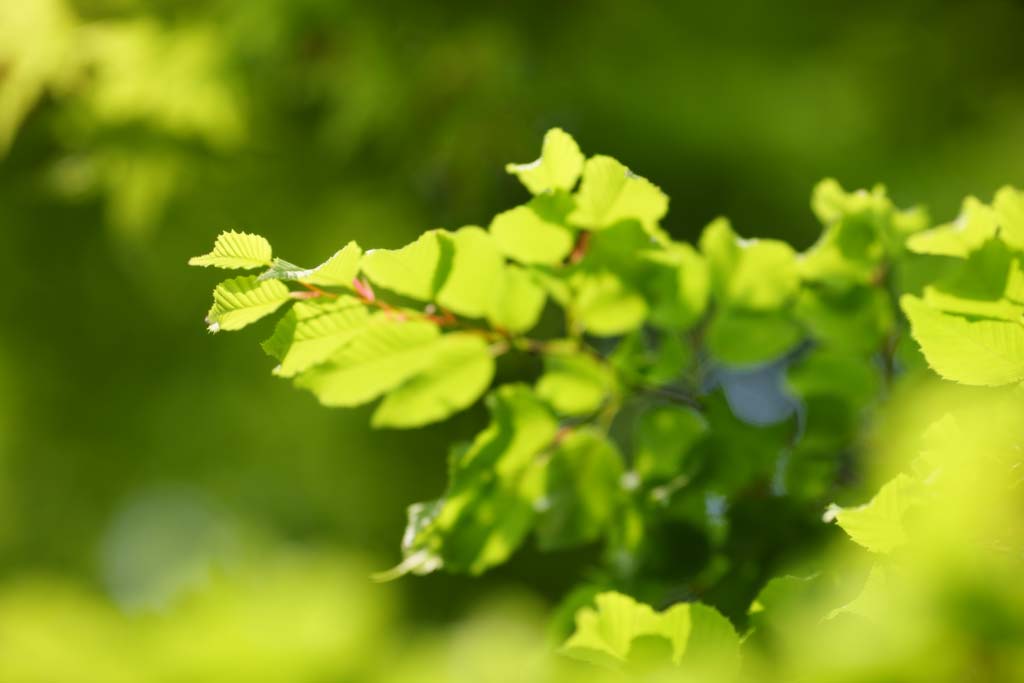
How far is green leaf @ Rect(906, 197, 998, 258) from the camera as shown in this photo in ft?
1.69

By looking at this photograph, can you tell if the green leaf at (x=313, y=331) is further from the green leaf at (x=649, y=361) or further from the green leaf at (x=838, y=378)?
the green leaf at (x=838, y=378)

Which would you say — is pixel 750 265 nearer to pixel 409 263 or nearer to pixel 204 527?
pixel 409 263

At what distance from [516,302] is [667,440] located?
0.46ft

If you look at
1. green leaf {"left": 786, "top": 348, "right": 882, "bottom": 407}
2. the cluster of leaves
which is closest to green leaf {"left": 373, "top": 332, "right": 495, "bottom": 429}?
the cluster of leaves

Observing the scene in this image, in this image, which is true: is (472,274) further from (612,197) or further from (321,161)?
(321,161)

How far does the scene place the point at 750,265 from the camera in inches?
27.2

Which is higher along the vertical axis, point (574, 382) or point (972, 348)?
point (574, 382)

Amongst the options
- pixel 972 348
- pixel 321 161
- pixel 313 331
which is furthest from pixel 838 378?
pixel 321 161

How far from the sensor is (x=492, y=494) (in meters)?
0.59

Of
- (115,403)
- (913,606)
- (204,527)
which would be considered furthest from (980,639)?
(115,403)

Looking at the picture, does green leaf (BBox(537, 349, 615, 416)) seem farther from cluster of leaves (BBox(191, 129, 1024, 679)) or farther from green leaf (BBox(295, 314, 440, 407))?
green leaf (BBox(295, 314, 440, 407))

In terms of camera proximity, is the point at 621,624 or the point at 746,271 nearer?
the point at 621,624

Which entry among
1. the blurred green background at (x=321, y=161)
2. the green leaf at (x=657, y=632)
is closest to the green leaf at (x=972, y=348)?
the green leaf at (x=657, y=632)

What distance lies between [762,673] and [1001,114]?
245 cm
